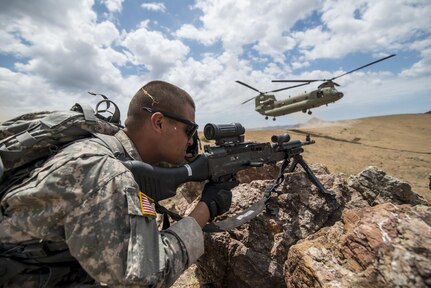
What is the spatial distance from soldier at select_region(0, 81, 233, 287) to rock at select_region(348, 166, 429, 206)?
4.49m

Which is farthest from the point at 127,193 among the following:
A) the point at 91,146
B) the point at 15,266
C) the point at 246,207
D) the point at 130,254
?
the point at 246,207

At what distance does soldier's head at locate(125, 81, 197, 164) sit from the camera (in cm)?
322

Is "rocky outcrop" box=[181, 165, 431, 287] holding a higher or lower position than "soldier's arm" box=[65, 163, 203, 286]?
lower

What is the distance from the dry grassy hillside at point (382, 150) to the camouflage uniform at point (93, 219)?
456 inches

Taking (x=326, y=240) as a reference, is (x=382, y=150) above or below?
below

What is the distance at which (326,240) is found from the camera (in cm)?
310

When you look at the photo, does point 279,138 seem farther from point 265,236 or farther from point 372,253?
point 372,253

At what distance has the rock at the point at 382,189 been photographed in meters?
5.63

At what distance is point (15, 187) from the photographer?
2174 millimetres

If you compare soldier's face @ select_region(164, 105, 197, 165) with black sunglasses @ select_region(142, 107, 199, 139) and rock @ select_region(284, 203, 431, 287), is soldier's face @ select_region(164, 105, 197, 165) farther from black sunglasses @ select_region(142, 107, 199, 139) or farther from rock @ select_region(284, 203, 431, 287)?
rock @ select_region(284, 203, 431, 287)

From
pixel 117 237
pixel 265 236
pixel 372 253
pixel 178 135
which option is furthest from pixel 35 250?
pixel 265 236

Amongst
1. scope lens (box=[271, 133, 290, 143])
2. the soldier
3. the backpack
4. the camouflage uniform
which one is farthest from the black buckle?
scope lens (box=[271, 133, 290, 143])

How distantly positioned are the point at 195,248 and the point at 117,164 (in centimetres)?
108

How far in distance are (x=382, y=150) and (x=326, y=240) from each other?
75.8 feet
